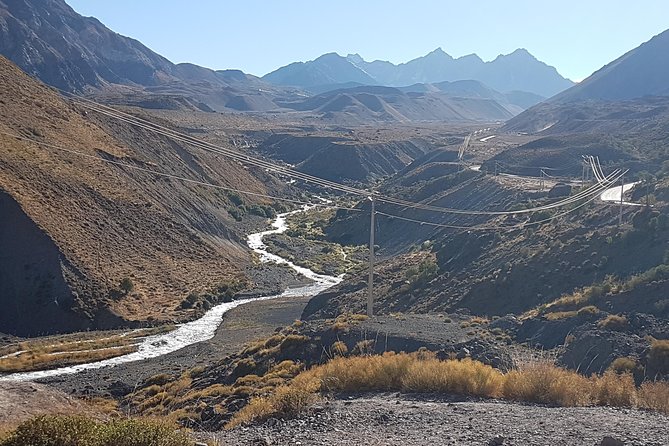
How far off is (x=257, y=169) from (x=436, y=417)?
9682 cm

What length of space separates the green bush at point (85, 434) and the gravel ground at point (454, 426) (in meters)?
1.80

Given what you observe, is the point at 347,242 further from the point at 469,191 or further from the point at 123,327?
the point at 123,327

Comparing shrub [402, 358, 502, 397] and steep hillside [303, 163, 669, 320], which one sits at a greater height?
shrub [402, 358, 502, 397]

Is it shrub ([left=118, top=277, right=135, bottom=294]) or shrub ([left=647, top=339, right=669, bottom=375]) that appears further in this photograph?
shrub ([left=118, top=277, right=135, bottom=294])

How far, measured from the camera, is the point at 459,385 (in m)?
12.7

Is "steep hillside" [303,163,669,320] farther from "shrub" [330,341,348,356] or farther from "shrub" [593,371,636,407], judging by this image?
"shrub" [593,371,636,407]

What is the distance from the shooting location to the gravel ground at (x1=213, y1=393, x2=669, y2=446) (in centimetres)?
921

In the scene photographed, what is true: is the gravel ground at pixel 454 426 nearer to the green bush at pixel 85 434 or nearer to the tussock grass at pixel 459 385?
the tussock grass at pixel 459 385

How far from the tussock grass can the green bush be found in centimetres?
324

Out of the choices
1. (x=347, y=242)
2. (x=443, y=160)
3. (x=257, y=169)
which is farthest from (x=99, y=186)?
(x=443, y=160)

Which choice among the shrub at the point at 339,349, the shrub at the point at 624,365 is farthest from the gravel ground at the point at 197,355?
the shrub at the point at 624,365

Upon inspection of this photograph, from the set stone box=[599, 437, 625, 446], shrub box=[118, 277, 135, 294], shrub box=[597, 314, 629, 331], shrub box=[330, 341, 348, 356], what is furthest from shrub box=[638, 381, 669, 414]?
shrub box=[118, 277, 135, 294]

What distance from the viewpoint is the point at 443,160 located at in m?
106

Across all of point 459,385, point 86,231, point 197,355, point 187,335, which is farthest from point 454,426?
point 86,231
